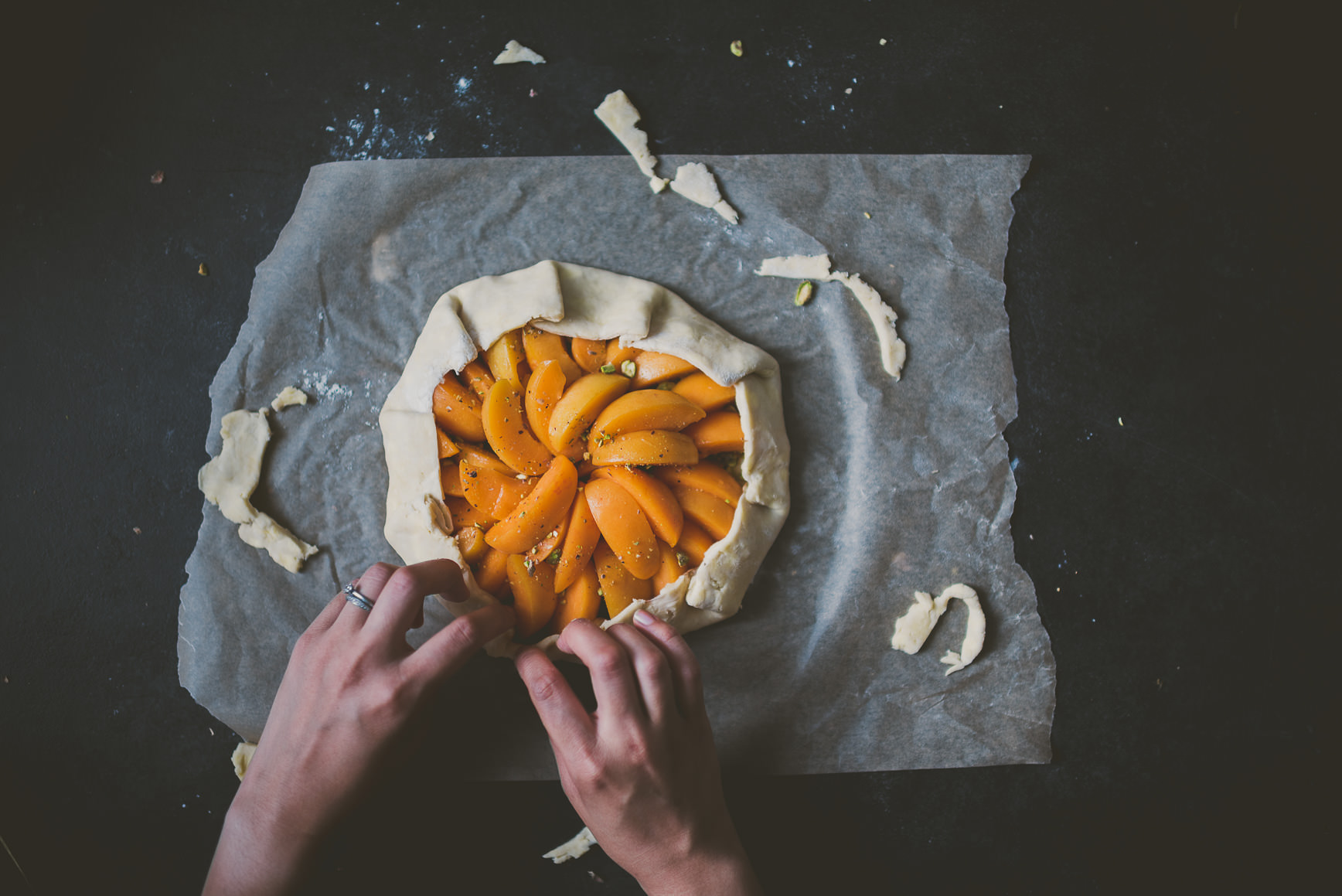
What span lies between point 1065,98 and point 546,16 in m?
1.45

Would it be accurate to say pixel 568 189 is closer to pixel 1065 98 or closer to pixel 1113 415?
pixel 1065 98

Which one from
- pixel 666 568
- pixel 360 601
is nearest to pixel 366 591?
pixel 360 601

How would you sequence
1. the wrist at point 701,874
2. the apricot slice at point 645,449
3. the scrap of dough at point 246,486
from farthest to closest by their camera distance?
the scrap of dough at point 246,486 → the apricot slice at point 645,449 → the wrist at point 701,874

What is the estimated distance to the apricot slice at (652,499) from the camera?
1.71 m

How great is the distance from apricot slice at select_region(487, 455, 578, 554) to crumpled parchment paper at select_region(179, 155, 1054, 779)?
1.24ft

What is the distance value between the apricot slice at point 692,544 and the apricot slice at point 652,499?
74mm

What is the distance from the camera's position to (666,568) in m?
1.81

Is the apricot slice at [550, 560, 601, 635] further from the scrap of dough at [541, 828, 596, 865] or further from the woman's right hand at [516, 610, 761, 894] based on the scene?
the scrap of dough at [541, 828, 596, 865]

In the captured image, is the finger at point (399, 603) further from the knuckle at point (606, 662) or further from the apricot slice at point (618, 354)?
the apricot slice at point (618, 354)

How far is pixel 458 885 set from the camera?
1972mm

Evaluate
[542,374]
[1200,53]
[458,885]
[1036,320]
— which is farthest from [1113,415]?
[458,885]

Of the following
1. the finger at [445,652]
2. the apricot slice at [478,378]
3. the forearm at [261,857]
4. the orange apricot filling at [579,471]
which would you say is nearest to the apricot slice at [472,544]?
the orange apricot filling at [579,471]

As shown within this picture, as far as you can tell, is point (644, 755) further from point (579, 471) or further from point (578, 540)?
point (579, 471)

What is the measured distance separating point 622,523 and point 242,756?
1.23 m
